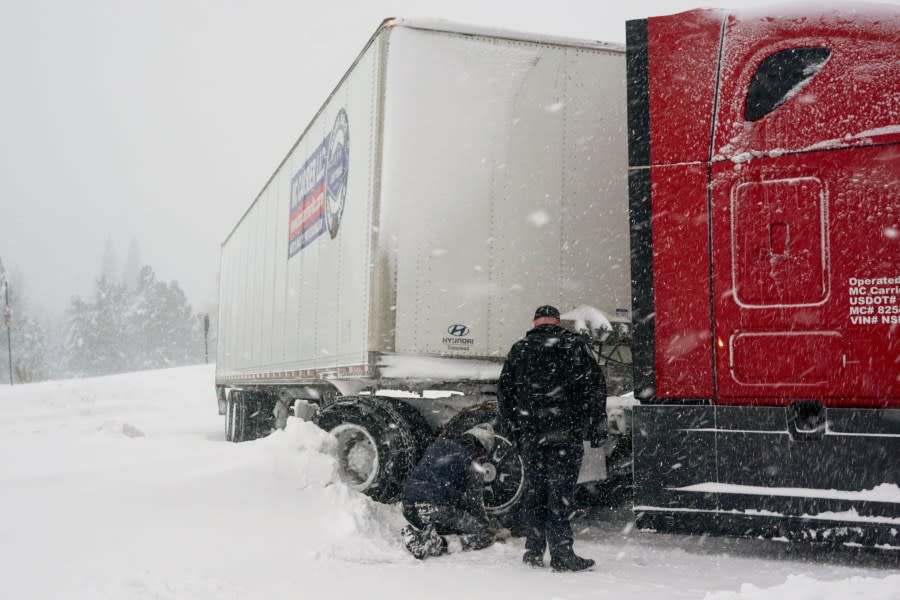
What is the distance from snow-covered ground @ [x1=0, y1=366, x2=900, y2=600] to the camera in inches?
175

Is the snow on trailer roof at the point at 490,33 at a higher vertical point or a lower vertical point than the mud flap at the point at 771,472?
higher

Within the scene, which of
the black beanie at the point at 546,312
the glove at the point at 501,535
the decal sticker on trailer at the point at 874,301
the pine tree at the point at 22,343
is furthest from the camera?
the pine tree at the point at 22,343

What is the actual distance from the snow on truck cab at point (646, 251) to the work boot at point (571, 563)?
0.49m

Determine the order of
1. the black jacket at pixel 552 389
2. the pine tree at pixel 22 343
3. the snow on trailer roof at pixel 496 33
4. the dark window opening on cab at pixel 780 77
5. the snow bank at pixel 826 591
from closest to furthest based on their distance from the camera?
1. the snow bank at pixel 826 591
2. the dark window opening on cab at pixel 780 77
3. the black jacket at pixel 552 389
4. the snow on trailer roof at pixel 496 33
5. the pine tree at pixel 22 343

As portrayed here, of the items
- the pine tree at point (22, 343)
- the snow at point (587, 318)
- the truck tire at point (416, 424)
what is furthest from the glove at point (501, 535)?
the pine tree at point (22, 343)

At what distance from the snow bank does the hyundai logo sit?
10.4 ft

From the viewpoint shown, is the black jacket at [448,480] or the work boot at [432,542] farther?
the black jacket at [448,480]

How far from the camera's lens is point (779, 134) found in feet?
16.9

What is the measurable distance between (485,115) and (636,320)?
94.8 inches

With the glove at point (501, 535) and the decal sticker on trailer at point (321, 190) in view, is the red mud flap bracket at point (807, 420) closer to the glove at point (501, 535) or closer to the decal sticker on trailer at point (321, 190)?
the glove at point (501, 535)

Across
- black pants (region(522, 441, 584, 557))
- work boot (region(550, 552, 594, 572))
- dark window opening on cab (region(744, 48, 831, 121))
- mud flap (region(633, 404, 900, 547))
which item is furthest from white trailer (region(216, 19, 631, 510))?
dark window opening on cab (region(744, 48, 831, 121))

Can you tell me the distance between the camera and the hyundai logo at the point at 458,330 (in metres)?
6.64

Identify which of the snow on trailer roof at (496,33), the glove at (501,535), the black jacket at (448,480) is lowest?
the glove at (501,535)

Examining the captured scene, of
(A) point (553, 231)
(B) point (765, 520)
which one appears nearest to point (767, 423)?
(B) point (765, 520)
